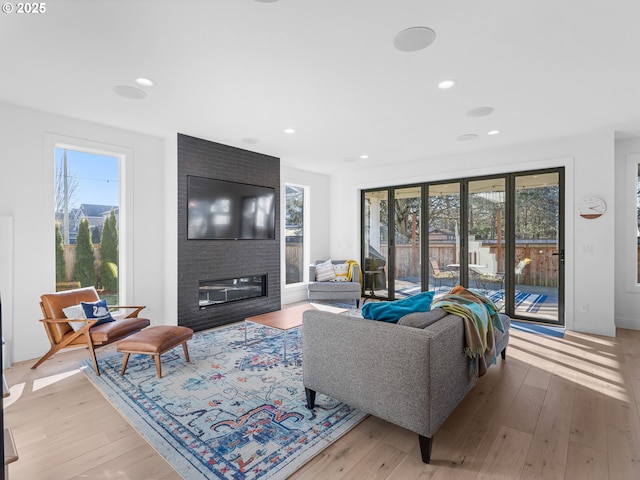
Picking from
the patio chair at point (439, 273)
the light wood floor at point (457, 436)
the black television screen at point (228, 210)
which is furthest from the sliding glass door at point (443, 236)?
the black television screen at point (228, 210)

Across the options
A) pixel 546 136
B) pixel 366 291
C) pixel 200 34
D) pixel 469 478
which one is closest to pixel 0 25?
pixel 200 34

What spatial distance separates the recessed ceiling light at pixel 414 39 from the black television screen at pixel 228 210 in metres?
3.15

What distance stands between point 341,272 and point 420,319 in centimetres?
404

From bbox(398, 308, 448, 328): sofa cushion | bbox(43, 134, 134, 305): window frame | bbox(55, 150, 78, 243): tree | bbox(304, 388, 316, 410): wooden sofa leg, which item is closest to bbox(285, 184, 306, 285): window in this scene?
bbox(43, 134, 134, 305): window frame

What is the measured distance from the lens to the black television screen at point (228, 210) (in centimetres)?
455

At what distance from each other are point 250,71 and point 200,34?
54 centimetres

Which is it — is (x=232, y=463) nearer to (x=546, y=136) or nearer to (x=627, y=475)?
(x=627, y=475)

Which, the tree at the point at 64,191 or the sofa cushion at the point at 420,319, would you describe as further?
the tree at the point at 64,191

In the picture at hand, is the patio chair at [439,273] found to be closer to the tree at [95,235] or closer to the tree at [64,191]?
the tree at [95,235]

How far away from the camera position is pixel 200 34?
2.24 m

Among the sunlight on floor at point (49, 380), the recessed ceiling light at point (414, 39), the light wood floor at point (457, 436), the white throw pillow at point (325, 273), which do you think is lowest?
the light wood floor at point (457, 436)

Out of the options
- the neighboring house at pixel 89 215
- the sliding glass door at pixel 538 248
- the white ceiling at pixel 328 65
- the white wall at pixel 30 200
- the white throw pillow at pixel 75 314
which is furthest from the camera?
the sliding glass door at pixel 538 248

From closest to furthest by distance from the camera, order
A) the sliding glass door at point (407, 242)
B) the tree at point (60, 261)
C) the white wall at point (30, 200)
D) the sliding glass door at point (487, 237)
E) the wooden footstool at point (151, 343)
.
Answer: the wooden footstool at point (151, 343) → the white wall at point (30, 200) → the tree at point (60, 261) → the sliding glass door at point (487, 237) → the sliding glass door at point (407, 242)

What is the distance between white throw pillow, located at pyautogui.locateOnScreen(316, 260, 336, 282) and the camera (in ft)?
19.9
